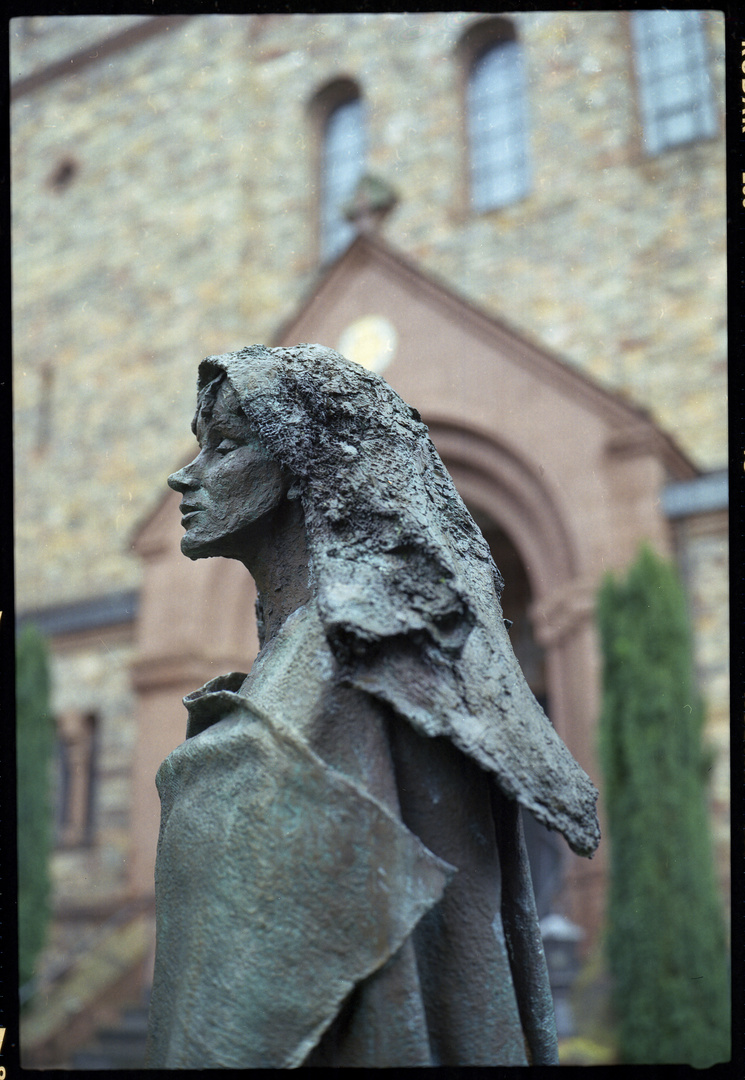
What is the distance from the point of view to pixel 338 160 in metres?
12.6

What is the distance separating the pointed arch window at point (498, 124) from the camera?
37.4 ft

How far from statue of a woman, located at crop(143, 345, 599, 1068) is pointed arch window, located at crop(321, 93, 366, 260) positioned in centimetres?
1126

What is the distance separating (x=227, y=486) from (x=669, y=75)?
10364 mm

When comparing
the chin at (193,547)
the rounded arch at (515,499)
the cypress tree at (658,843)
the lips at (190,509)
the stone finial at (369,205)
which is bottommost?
the cypress tree at (658,843)

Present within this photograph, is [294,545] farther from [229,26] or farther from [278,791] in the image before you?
[229,26]

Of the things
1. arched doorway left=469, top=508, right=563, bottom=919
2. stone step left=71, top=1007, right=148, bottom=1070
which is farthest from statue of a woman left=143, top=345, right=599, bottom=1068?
stone step left=71, top=1007, right=148, bottom=1070

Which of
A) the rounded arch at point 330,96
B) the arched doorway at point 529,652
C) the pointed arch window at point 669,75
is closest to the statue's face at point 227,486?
the arched doorway at point 529,652

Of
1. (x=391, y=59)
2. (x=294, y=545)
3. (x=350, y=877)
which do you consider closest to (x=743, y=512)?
(x=294, y=545)

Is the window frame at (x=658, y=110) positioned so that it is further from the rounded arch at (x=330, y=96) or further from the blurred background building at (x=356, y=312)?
the rounded arch at (x=330, y=96)

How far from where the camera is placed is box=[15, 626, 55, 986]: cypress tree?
329 inches

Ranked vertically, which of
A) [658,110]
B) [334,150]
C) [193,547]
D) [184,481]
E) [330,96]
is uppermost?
[330,96]

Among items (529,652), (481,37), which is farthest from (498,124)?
(529,652)

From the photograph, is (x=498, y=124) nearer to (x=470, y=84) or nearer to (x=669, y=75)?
(x=470, y=84)

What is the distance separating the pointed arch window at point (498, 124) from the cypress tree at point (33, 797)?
7.14m
